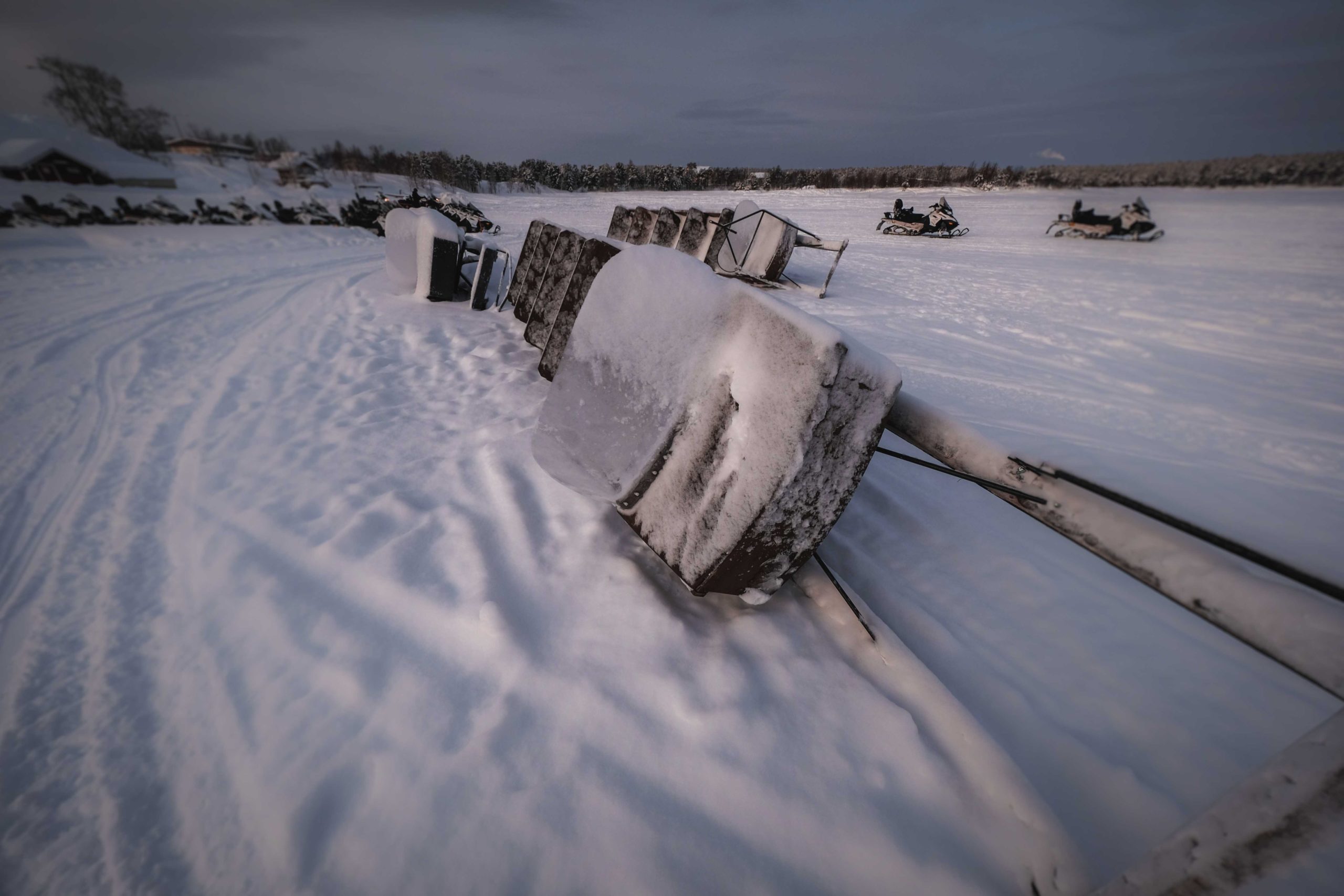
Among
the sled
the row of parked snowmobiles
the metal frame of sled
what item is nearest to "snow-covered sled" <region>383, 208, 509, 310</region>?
the sled

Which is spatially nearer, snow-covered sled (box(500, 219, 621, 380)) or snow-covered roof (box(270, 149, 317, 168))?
snow-covered sled (box(500, 219, 621, 380))

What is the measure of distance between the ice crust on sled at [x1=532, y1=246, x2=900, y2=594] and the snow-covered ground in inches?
13.8

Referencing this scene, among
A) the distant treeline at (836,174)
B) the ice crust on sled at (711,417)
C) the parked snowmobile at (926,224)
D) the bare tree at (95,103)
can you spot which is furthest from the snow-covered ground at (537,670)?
the bare tree at (95,103)

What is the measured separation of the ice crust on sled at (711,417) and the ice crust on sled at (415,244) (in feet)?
15.1

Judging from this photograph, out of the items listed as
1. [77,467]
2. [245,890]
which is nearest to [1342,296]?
[245,890]

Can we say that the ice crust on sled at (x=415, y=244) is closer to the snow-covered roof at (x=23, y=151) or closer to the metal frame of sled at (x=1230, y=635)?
the metal frame of sled at (x=1230, y=635)

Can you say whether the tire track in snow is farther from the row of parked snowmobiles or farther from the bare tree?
the bare tree

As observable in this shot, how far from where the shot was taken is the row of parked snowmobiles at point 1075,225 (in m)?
12.4

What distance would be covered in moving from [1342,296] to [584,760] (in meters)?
11.6

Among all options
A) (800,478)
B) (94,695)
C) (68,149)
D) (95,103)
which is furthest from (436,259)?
(95,103)

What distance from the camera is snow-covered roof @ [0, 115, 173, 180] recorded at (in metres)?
22.1

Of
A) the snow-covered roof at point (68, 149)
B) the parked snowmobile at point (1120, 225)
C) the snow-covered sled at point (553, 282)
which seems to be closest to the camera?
the snow-covered sled at point (553, 282)

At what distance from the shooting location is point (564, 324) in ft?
11.3

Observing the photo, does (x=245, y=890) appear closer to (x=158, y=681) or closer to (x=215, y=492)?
(x=158, y=681)
